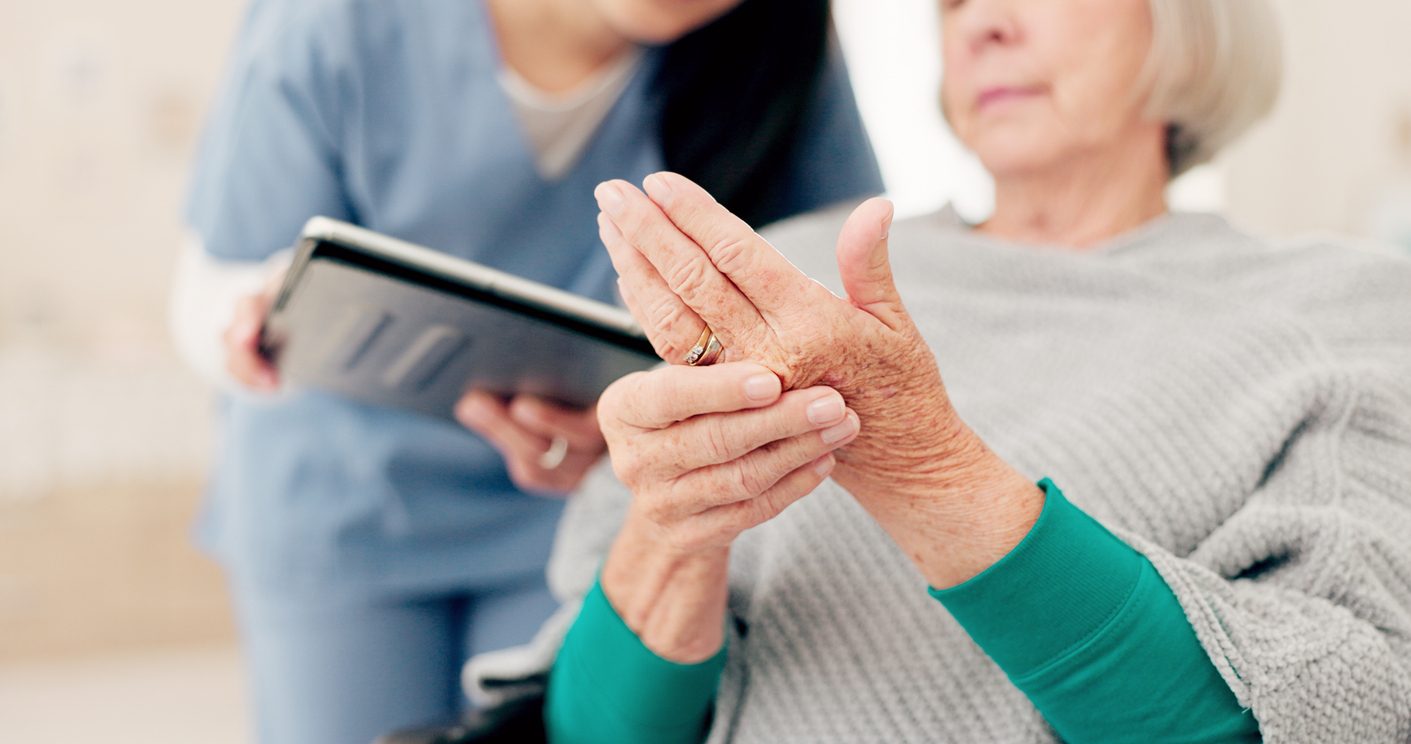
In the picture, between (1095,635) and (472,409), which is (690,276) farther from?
(472,409)

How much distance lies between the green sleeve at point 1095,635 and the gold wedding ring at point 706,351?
0.65ft

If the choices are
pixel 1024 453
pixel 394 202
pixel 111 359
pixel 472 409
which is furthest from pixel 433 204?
pixel 111 359

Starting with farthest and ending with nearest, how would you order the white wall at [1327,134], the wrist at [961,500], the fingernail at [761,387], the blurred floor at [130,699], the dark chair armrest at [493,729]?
the blurred floor at [130,699] → the white wall at [1327,134] → the dark chair armrest at [493,729] → the wrist at [961,500] → the fingernail at [761,387]

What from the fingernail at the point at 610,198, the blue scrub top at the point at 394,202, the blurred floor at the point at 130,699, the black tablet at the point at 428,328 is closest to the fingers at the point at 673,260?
the fingernail at the point at 610,198

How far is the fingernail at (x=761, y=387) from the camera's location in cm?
50

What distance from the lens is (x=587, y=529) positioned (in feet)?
3.14

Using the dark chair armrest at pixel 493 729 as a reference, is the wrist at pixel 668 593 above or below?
above

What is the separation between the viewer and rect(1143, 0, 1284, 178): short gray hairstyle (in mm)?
885

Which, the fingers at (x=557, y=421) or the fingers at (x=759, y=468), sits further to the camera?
the fingers at (x=557, y=421)

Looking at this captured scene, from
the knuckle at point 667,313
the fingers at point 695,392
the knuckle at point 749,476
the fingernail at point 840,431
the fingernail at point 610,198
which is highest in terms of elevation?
the fingernail at point 610,198

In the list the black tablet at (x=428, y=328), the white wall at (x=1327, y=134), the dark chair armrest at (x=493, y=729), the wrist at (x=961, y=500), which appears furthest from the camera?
the white wall at (x=1327, y=134)

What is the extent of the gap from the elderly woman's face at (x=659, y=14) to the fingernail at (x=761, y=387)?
628 millimetres

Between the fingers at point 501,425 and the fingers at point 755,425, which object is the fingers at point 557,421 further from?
the fingers at point 755,425

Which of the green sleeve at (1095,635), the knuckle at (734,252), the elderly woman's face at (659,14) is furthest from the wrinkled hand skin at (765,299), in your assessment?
the elderly woman's face at (659,14)
